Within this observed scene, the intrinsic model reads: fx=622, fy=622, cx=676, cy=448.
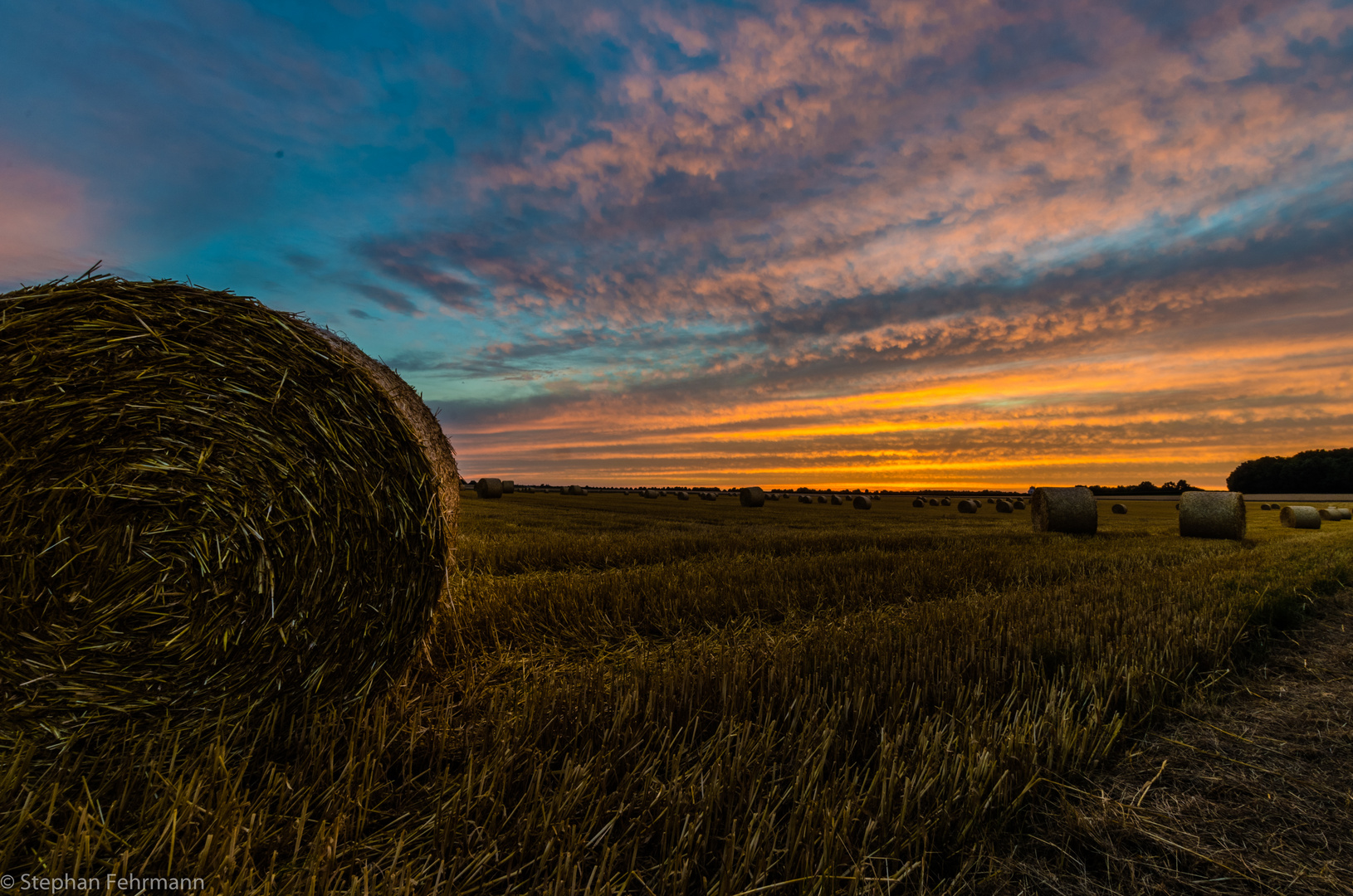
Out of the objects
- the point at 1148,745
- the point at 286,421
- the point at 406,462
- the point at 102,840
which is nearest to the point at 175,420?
the point at 286,421

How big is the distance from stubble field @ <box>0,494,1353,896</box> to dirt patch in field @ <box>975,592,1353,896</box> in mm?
131

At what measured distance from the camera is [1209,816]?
2.75 metres

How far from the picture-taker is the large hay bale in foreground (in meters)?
3.33

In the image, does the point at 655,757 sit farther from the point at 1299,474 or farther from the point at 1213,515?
the point at 1299,474

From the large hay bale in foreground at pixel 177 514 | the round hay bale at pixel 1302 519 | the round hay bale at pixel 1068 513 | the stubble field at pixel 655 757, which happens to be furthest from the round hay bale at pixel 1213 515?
the large hay bale in foreground at pixel 177 514

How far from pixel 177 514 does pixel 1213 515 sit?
2305 cm

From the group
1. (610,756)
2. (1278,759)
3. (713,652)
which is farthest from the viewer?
(713,652)

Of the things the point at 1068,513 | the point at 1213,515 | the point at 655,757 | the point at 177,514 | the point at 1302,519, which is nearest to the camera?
the point at 655,757

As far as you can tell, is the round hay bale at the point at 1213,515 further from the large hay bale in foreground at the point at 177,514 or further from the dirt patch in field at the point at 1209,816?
the large hay bale in foreground at the point at 177,514

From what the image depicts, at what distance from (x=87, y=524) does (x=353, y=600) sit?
1.41 meters

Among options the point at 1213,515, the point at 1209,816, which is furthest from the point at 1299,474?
the point at 1209,816

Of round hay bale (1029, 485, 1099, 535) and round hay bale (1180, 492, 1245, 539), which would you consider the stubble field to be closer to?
round hay bale (1029, 485, 1099, 535)

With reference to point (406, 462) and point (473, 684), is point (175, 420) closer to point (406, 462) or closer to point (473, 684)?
point (406, 462)

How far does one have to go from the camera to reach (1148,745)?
3.37 m
